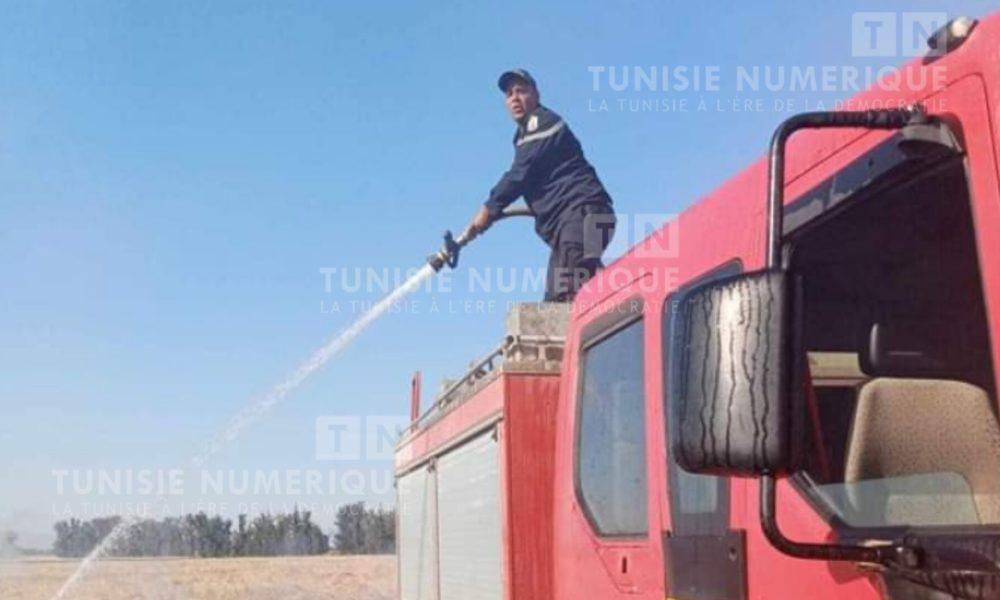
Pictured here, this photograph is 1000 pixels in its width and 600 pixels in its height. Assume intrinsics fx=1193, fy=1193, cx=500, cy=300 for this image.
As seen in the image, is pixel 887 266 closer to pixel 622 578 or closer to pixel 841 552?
pixel 841 552

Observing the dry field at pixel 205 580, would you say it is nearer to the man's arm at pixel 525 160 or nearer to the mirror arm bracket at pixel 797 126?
the man's arm at pixel 525 160

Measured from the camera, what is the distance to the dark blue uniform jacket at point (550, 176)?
5691mm

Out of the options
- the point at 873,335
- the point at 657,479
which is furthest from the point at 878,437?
the point at 657,479

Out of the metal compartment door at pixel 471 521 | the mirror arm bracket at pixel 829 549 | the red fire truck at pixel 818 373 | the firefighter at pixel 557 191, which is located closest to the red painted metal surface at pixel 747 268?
the red fire truck at pixel 818 373

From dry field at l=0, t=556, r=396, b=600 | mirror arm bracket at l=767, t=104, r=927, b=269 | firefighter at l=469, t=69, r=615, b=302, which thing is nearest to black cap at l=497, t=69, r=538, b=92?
firefighter at l=469, t=69, r=615, b=302

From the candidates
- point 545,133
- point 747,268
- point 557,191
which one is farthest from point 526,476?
point 545,133

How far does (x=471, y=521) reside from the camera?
470cm

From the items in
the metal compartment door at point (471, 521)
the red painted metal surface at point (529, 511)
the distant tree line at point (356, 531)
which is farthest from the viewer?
the distant tree line at point (356, 531)

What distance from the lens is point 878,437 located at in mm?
2236

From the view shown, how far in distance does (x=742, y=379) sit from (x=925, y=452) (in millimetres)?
526

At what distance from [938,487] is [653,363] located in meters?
1.07

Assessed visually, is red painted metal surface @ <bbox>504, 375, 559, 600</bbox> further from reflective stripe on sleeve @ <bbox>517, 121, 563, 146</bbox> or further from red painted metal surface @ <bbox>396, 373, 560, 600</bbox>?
reflective stripe on sleeve @ <bbox>517, 121, 563, 146</bbox>

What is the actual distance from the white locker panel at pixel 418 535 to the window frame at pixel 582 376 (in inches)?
78.2

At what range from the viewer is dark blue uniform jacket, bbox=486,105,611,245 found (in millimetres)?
5691
